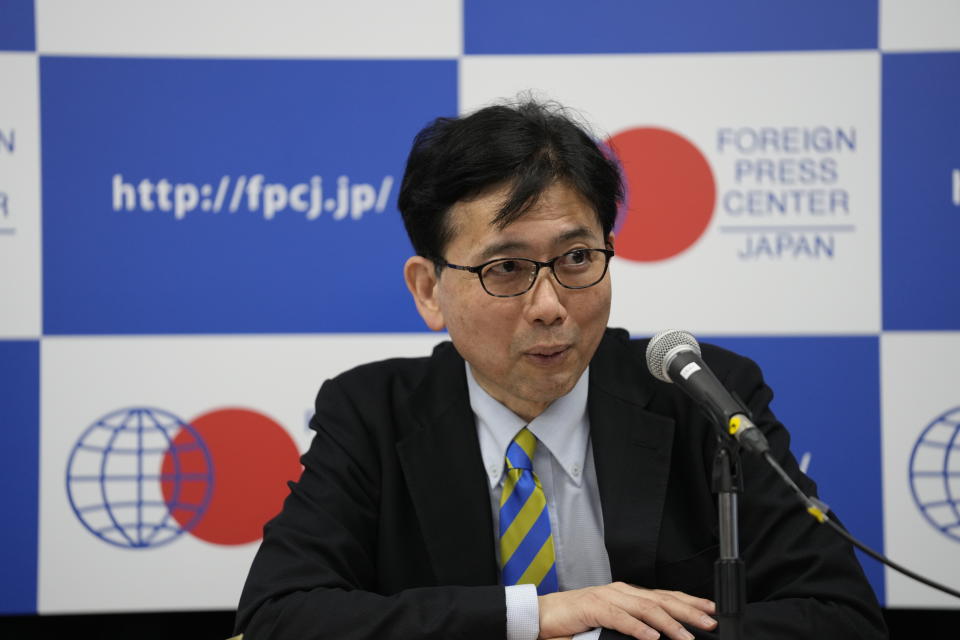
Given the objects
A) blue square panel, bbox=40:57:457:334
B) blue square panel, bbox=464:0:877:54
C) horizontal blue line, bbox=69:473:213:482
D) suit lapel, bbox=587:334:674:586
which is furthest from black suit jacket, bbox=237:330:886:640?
blue square panel, bbox=464:0:877:54

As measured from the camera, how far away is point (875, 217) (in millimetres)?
2211

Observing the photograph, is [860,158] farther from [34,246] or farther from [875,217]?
[34,246]

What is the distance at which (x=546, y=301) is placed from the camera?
1383 mm

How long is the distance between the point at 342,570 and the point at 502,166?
74 cm

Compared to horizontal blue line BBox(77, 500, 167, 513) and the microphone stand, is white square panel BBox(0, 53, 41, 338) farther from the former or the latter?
the microphone stand

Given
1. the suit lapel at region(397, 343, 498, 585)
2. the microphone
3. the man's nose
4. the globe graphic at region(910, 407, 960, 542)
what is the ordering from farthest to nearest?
the globe graphic at region(910, 407, 960, 542)
the suit lapel at region(397, 343, 498, 585)
the man's nose
the microphone

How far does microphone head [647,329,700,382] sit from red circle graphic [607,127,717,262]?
3.74ft

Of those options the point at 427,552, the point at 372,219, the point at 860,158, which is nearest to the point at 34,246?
the point at 372,219

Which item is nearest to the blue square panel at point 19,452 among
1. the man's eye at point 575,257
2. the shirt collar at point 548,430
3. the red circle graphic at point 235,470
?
the red circle graphic at point 235,470

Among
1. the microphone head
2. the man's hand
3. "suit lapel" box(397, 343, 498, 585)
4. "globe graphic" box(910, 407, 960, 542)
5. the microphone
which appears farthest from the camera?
"globe graphic" box(910, 407, 960, 542)

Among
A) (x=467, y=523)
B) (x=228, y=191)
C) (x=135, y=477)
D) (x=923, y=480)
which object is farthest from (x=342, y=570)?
(x=923, y=480)

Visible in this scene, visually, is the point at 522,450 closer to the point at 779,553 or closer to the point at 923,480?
the point at 779,553

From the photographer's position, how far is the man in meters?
1.32

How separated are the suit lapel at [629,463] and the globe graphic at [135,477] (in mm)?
1149
